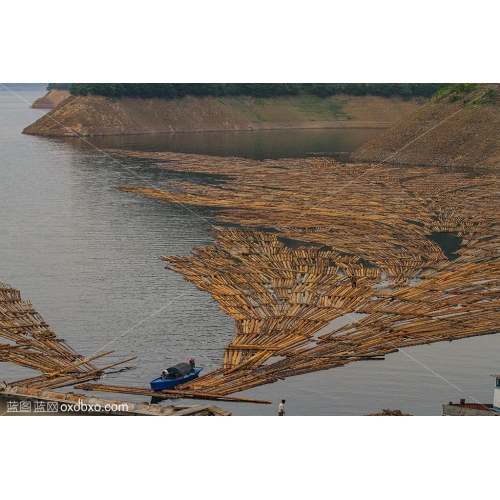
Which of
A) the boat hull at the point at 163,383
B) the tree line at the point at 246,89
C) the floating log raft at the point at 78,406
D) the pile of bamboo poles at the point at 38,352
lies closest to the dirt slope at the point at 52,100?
the tree line at the point at 246,89

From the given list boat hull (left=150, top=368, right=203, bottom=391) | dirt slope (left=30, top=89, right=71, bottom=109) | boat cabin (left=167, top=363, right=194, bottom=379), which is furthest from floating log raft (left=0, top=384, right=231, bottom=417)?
dirt slope (left=30, top=89, right=71, bottom=109)

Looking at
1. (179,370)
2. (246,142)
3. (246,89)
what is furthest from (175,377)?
(246,89)

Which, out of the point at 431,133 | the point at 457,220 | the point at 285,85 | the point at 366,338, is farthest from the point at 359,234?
the point at 285,85

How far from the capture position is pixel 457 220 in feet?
229

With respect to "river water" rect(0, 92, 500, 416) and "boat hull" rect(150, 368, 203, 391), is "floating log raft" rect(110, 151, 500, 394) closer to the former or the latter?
"boat hull" rect(150, 368, 203, 391)

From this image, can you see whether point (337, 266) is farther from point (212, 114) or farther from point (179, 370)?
point (212, 114)

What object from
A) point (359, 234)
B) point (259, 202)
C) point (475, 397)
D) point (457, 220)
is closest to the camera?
point (475, 397)

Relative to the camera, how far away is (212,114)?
6107 inches

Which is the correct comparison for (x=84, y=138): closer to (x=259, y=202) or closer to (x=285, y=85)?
(x=285, y=85)

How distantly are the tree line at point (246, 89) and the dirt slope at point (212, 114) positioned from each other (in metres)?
0.93

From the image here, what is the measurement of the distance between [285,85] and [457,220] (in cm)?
9860

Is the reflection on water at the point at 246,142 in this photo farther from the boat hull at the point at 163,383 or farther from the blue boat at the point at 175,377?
the boat hull at the point at 163,383

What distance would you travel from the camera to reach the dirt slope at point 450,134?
326 feet

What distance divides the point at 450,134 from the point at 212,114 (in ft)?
195
